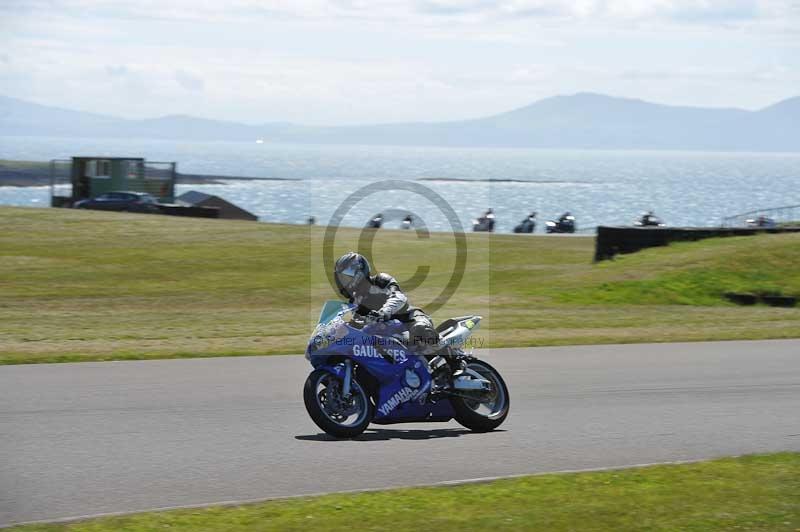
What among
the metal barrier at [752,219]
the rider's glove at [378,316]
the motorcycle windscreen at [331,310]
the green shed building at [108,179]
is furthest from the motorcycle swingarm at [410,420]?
the green shed building at [108,179]

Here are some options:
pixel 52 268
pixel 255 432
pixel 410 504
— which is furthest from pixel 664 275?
pixel 410 504

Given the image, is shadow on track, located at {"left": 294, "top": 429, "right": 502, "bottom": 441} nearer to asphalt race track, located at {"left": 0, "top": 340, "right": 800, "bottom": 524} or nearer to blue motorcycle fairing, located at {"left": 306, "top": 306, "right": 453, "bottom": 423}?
asphalt race track, located at {"left": 0, "top": 340, "right": 800, "bottom": 524}

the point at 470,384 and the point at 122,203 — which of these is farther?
the point at 122,203

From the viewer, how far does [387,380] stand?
9.75m

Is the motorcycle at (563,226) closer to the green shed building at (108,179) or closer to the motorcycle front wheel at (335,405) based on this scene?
the green shed building at (108,179)

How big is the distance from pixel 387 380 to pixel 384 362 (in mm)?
164

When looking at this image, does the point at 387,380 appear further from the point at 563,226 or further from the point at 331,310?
the point at 563,226

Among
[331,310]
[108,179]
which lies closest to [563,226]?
[108,179]

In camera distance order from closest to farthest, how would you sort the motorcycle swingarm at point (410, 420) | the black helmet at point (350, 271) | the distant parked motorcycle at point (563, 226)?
the black helmet at point (350, 271), the motorcycle swingarm at point (410, 420), the distant parked motorcycle at point (563, 226)

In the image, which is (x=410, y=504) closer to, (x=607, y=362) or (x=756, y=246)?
(x=607, y=362)

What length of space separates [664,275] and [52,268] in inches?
596

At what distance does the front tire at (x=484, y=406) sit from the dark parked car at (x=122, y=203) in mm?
43206

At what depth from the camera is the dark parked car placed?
52250 mm

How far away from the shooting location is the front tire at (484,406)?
10.0 meters
